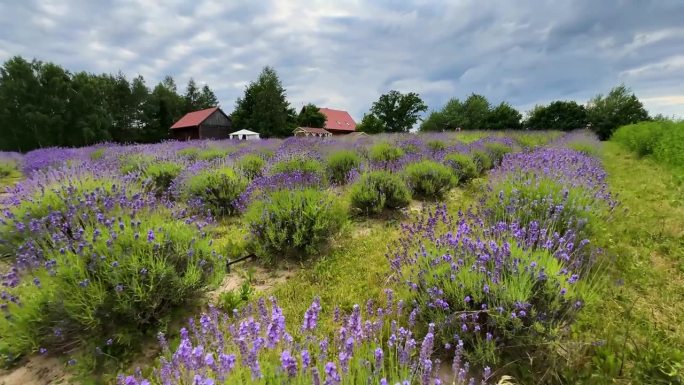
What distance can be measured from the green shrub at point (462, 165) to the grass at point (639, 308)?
2.83 meters

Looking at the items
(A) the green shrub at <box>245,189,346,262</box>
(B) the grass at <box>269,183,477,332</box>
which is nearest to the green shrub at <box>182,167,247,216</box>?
(A) the green shrub at <box>245,189,346,262</box>

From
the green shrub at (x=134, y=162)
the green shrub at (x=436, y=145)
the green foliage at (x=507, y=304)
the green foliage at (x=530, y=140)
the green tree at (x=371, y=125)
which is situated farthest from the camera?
the green tree at (x=371, y=125)

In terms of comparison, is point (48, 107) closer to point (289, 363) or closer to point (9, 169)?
point (9, 169)

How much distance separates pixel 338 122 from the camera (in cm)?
5353

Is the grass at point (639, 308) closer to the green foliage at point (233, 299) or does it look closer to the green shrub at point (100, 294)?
the green foliage at point (233, 299)

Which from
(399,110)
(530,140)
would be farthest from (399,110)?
(530,140)

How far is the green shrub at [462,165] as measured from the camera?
6.67 m

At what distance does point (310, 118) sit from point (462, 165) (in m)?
42.0

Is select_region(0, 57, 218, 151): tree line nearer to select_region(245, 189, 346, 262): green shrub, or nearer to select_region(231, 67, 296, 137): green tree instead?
select_region(231, 67, 296, 137): green tree

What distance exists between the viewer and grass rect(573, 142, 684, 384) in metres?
1.84

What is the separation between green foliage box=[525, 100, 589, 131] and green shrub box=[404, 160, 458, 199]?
37.4 m

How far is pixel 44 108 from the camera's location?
31984mm

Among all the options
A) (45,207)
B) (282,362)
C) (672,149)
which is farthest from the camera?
(672,149)

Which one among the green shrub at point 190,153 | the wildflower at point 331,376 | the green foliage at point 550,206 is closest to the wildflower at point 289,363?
the wildflower at point 331,376
